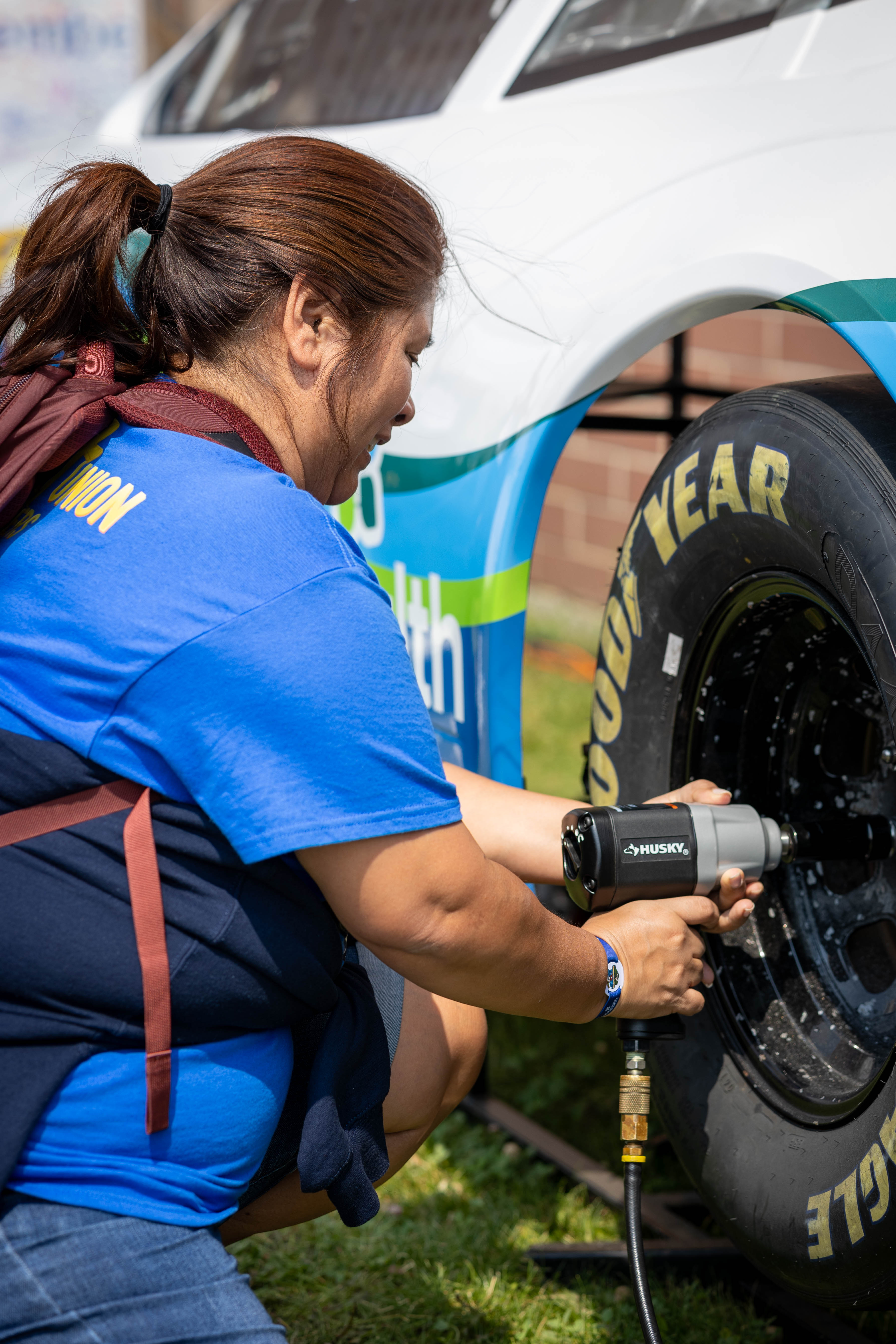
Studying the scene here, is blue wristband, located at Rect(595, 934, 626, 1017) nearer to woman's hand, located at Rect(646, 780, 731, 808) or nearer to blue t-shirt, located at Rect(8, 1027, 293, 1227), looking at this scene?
woman's hand, located at Rect(646, 780, 731, 808)

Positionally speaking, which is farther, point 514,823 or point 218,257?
point 514,823

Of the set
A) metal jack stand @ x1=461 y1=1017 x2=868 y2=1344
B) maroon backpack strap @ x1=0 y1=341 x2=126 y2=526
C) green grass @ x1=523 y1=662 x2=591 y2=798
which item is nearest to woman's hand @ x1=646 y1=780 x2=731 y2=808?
metal jack stand @ x1=461 y1=1017 x2=868 y2=1344

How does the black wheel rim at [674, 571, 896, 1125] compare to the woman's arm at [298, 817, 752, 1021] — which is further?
the black wheel rim at [674, 571, 896, 1125]

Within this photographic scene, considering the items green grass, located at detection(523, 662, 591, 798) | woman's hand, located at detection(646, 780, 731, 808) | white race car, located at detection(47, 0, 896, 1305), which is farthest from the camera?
green grass, located at detection(523, 662, 591, 798)

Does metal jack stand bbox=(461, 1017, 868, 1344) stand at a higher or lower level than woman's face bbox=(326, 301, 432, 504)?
lower

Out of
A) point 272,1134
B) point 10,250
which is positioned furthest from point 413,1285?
point 10,250

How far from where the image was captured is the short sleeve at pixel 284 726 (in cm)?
121

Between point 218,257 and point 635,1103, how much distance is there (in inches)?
43.1

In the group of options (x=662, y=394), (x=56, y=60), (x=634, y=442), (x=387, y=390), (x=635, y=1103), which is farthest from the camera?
(x=56, y=60)

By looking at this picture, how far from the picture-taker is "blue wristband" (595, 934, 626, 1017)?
1.51 metres

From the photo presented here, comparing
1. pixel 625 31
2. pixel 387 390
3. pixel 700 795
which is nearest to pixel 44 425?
pixel 387 390

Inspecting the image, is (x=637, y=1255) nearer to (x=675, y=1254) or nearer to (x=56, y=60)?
(x=675, y=1254)

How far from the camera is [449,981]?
138 cm

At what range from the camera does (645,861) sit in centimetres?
159
